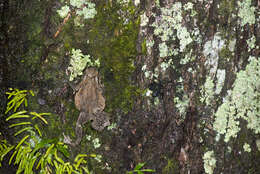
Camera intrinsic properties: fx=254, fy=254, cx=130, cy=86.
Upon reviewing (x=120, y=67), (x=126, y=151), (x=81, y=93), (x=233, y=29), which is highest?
(x=233, y=29)

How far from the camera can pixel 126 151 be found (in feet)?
4.43

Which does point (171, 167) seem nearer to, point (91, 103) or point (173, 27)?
point (91, 103)

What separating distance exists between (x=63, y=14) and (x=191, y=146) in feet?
3.07

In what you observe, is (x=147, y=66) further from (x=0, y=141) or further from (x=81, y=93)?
(x=0, y=141)

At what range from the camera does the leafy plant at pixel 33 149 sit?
1.38 meters

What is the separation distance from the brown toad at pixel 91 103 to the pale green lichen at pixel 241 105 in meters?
0.59

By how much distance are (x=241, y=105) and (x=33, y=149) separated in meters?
1.13

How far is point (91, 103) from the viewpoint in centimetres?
132

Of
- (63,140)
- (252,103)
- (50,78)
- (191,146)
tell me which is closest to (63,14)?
(50,78)

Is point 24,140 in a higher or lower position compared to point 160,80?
lower

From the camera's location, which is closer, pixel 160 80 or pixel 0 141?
pixel 160 80

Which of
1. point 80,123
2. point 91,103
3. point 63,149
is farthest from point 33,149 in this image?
point 91,103

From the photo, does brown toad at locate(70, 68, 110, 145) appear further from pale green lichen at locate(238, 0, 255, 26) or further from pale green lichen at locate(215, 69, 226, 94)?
pale green lichen at locate(238, 0, 255, 26)

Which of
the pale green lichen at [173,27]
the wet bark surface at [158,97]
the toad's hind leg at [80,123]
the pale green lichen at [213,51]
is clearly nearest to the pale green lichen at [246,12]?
the wet bark surface at [158,97]
